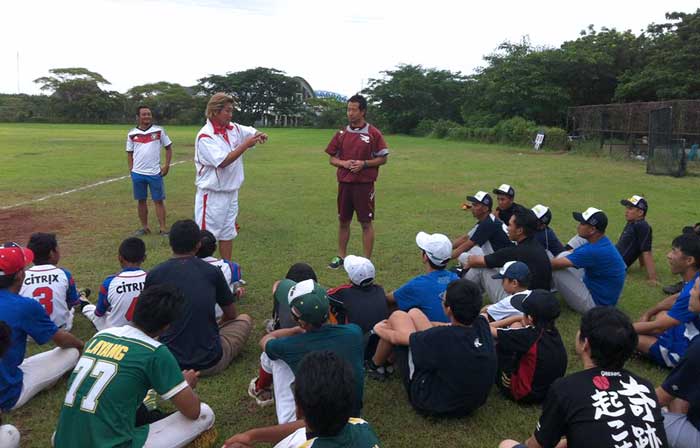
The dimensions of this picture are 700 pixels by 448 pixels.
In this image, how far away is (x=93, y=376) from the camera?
8.39 feet

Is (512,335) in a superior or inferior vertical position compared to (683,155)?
inferior

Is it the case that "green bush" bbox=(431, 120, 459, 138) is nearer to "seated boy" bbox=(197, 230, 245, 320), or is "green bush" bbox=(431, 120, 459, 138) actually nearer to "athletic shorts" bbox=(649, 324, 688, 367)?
"seated boy" bbox=(197, 230, 245, 320)

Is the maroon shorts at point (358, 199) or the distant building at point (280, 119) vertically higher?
the distant building at point (280, 119)

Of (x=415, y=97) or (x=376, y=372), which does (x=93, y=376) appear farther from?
(x=415, y=97)

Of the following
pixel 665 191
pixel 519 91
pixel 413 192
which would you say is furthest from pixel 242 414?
pixel 519 91

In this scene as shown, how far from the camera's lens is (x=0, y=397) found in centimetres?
342

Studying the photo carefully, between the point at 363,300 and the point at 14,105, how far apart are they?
75.5 meters

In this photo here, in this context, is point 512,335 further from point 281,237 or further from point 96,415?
point 281,237

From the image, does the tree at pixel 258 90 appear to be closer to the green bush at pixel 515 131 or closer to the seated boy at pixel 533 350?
the green bush at pixel 515 131

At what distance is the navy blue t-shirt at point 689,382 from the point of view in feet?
9.31

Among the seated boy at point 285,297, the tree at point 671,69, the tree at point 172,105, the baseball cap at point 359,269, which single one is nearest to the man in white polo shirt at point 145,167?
the seated boy at point 285,297

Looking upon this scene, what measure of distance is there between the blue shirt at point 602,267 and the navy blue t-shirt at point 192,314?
3593mm

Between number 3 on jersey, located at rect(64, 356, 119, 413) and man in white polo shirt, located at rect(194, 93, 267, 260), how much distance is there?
3.81 metres

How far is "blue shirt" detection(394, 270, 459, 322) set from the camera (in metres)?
4.14
